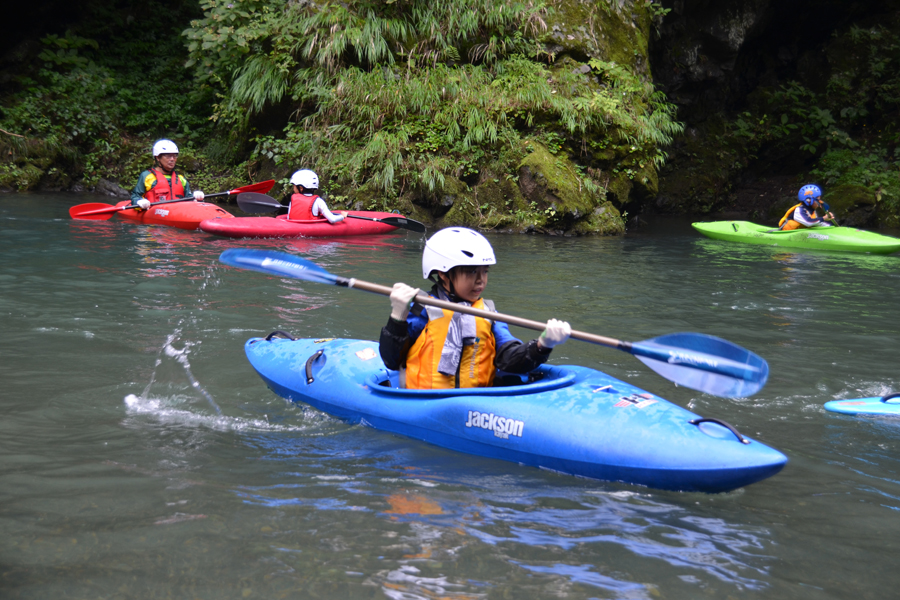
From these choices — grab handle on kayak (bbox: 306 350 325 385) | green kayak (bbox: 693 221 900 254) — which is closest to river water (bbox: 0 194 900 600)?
grab handle on kayak (bbox: 306 350 325 385)

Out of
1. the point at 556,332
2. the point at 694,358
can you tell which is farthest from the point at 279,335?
the point at 694,358

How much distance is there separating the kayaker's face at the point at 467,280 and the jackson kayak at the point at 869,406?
5.98 feet

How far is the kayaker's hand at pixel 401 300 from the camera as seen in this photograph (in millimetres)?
3090

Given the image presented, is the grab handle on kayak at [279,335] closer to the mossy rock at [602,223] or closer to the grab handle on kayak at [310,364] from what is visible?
the grab handle on kayak at [310,364]

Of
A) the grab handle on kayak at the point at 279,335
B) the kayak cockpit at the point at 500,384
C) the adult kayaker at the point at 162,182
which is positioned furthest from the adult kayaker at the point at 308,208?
the kayak cockpit at the point at 500,384

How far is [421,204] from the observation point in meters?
10.8

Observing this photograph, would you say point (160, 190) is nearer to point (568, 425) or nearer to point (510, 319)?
point (510, 319)

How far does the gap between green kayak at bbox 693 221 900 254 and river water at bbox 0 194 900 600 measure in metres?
4.15

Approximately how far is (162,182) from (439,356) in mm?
7395

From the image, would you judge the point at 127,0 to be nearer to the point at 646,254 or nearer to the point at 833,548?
→ the point at 646,254

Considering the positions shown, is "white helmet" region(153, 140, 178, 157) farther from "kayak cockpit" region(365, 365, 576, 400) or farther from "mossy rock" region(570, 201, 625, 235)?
"kayak cockpit" region(365, 365, 576, 400)

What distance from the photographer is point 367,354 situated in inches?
149

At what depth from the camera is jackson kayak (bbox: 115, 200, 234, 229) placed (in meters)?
9.04

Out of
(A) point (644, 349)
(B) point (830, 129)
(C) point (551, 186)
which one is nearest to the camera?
(A) point (644, 349)
